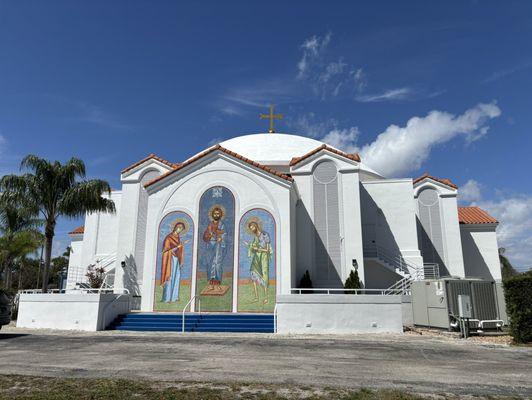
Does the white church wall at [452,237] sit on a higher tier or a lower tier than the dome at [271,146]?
lower

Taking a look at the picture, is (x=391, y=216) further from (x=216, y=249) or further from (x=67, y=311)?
(x=67, y=311)

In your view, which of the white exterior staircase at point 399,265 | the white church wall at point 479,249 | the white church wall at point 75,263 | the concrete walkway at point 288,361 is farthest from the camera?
the white church wall at point 479,249

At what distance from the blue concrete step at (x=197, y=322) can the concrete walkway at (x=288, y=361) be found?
2.67 meters

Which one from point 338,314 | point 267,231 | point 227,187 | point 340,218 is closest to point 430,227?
point 340,218

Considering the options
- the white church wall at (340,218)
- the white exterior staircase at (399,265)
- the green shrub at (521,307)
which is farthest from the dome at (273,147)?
the green shrub at (521,307)

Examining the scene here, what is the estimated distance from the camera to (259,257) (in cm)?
2075

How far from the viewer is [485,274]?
1183 inches

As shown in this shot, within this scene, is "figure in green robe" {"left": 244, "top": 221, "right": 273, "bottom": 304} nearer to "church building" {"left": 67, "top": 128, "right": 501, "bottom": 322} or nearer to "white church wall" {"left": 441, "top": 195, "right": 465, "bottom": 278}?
"church building" {"left": 67, "top": 128, "right": 501, "bottom": 322}

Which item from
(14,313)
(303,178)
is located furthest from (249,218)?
(14,313)

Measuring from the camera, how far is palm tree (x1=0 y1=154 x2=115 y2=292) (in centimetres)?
Answer: 2006

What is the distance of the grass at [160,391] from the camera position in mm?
6227

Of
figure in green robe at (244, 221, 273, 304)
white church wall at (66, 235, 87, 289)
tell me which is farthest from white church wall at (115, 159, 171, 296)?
figure in green robe at (244, 221, 273, 304)

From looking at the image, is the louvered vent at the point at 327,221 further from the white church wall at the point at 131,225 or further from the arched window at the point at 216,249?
the white church wall at the point at 131,225

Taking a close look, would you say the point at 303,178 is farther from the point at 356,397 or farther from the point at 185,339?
the point at 356,397
